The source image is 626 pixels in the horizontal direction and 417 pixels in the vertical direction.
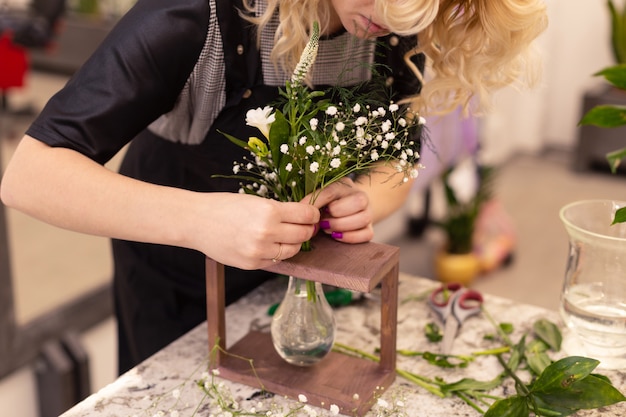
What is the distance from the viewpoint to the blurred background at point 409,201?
7.57ft

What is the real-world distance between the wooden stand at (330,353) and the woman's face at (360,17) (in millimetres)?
330

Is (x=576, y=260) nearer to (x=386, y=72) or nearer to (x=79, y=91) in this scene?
(x=386, y=72)

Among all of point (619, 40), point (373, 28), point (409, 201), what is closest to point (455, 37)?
point (373, 28)

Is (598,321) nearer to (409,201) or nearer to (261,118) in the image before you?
(261,118)

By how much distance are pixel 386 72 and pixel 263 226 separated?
0.53 m

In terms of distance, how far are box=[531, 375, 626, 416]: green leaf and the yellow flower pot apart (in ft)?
7.95

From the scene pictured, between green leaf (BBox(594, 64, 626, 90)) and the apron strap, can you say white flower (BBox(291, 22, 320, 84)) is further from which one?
green leaf (BBox(594, 64, 626, 90))

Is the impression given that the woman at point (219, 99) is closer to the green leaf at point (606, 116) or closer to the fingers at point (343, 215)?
the fingers at point (343, 215)

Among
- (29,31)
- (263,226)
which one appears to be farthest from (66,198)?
(29,31)

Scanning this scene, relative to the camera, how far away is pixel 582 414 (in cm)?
117

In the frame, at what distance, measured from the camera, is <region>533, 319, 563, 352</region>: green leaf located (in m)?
1.35

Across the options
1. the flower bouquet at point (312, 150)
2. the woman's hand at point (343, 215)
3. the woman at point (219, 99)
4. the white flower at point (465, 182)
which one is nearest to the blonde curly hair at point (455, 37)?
the woman at point (219, 99)

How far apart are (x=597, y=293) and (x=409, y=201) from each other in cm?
276

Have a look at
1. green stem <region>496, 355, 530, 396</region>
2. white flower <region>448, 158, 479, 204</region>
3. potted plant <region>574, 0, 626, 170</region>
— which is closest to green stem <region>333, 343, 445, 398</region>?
green stem <region>496, 355, 530, 396</region>
